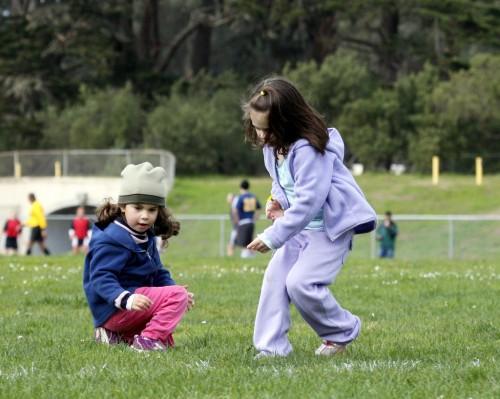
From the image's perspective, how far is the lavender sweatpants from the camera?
6.98 meters

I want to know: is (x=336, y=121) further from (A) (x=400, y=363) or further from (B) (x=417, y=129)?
(A) (x=400, y=363)

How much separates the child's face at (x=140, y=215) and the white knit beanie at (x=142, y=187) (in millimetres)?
46

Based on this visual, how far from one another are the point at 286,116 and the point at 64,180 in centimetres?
3754

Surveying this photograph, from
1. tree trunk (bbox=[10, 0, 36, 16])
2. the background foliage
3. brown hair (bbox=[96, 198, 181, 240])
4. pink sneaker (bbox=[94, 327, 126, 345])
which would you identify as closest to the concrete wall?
the background foliage

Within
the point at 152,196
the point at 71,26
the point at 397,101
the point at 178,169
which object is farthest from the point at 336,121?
the point at 152,196

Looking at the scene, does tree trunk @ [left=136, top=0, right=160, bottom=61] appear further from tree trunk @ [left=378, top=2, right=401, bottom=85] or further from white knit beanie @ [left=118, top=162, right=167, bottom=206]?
white knit beanie @ [left=118, top=162, right=167, bottom=206]

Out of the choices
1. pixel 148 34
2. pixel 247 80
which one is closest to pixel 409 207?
pixel 247 80

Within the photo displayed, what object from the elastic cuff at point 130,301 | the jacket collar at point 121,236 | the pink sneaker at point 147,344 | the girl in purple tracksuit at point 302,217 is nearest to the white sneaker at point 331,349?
the girl in purple tracksuit at point 302,217

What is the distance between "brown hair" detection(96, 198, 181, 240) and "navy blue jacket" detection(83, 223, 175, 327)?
0.06 metres

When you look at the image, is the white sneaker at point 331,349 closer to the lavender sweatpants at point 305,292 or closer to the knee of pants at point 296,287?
the lavender sweatpants at point 305,292

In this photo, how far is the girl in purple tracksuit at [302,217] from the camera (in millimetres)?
6918

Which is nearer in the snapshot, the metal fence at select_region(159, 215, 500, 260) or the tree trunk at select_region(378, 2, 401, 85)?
the metal fence at select_region(159, 215, 500, 260)

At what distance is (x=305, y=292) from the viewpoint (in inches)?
273

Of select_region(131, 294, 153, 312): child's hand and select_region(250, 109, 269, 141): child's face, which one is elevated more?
select_region(250, 109, 269, 141): child's face
